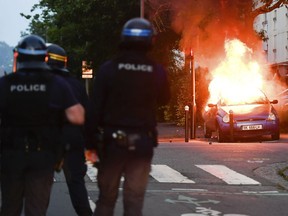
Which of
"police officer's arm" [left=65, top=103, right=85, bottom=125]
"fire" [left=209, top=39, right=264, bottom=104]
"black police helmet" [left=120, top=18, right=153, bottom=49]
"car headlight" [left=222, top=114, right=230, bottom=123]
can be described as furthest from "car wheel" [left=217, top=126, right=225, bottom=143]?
"police officer's arm" [left=65, top=103, right=85, bottom=125]

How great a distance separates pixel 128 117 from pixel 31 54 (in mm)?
821

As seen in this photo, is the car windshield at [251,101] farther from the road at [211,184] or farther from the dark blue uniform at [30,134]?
the dark blue uniform at [30,134]

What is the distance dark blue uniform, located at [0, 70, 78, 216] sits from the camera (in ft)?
16.7

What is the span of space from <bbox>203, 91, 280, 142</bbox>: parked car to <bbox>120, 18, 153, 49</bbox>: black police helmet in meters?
14.9

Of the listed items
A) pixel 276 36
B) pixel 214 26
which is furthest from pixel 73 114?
pixel 276 36

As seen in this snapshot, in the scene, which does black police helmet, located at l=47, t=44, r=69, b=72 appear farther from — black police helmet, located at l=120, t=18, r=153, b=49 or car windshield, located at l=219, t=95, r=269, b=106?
car windshield, located at l=219, t=95, r=269, b=106

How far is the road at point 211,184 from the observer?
856 cm

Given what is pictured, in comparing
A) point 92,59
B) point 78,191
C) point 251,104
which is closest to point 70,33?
point 92,59

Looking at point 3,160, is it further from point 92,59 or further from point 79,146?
point 92,59

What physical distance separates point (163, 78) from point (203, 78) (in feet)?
88.4

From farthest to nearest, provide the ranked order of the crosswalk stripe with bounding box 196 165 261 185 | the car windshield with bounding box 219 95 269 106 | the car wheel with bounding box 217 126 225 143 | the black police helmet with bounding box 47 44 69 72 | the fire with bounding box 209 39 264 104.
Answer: the fire with bounding box 209 39 264 104 < the car windshield with bounding box 219 95 269 106 < the car wheel with bounding box 217 126 225 143 < the crosswalk stripe with bounding box 196 165 261 185 < the black police helmet with bounding box 47 44 69 72

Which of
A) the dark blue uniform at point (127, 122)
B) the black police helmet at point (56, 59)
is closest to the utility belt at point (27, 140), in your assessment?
the dark blue uniform at point (127, 122)

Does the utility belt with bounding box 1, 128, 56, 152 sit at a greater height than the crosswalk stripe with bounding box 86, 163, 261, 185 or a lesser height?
greater

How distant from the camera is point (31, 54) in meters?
5.25
